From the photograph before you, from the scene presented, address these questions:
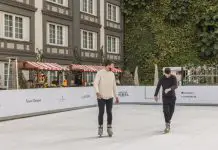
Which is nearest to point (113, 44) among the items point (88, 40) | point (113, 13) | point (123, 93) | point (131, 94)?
point (113, 13)

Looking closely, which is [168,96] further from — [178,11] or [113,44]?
[178,11]

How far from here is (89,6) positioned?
127 ft

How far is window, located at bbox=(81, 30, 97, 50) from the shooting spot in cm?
3713

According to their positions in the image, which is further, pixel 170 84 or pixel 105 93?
pixel 170 84

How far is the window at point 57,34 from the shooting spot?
32.3 m

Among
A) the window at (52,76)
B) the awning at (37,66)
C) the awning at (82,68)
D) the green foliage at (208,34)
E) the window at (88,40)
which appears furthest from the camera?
the green foliage at (208,34)

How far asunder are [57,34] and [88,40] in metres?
5.03

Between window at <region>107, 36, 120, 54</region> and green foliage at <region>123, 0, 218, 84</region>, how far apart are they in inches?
53.3

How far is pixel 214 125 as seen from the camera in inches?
599

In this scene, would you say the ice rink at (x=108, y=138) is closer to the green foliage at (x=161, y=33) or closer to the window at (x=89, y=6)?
the window at (x=89, y=6)

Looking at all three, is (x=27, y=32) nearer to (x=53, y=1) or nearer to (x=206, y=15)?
(x=53, y=1)

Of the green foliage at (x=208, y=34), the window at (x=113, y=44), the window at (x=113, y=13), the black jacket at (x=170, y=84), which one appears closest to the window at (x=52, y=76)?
the window at (x=113, y=44)

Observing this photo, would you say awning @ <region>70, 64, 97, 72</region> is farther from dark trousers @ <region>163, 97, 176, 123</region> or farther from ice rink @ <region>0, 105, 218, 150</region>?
dark trousers @ <region>163, 97, 176, 123</region>

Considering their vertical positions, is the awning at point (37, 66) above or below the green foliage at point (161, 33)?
below
